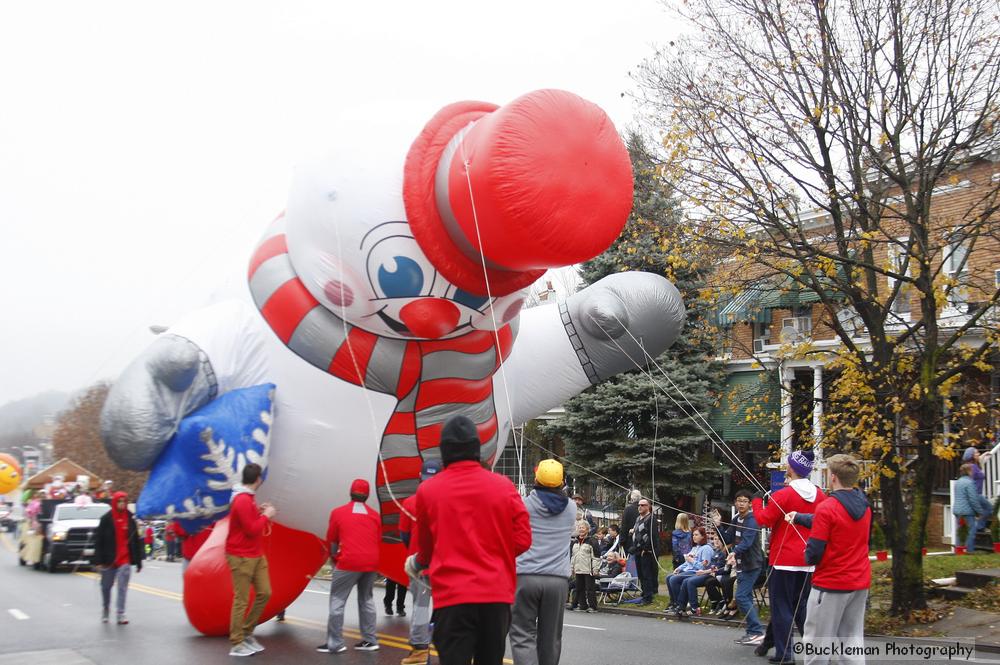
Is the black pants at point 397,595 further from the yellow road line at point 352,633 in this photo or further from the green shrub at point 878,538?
the green shrub at point 878,538

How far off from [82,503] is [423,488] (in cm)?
1714

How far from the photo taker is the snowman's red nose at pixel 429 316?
22.7ft

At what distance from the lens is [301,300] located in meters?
7.36

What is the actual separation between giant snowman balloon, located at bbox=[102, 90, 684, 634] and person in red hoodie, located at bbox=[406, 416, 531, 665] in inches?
83.5

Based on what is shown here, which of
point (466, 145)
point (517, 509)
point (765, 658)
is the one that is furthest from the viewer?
point (765, 658)

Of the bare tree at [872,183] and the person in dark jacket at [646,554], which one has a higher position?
the bare tree at [872,183]

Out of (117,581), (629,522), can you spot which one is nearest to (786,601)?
(629,522)

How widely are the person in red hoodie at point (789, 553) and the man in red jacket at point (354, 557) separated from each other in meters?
3.04

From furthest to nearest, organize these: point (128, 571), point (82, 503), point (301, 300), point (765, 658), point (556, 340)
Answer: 1. point (82, 503)
2. point (128, 571)
3. point (556, 340)
4. point (765, 658)
5. point (301, 300)

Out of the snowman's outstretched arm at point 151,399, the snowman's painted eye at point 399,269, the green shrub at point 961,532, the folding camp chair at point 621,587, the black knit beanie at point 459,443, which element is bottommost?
the folding camp chair at point 621,587

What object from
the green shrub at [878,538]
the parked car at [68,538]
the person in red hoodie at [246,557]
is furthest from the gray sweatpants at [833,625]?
the parked car at [68,538]

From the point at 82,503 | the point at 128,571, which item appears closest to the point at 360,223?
the point at 128,571

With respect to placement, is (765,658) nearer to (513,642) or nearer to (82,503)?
(513,642)

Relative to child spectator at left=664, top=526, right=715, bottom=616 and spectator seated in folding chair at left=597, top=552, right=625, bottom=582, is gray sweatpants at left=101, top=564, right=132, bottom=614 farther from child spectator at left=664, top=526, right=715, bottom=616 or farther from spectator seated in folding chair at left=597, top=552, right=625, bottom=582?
spectator seated in folding chair at left=597, top=552, right=625, bottom=582
